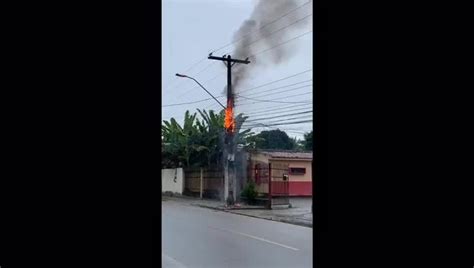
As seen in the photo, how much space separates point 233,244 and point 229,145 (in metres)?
6.42

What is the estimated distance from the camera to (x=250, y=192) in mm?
13141

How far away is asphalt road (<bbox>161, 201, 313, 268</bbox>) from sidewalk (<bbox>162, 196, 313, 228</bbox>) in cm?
49

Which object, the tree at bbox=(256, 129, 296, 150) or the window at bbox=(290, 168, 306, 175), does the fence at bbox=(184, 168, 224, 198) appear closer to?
the tree at bbox=(256, 129, 296, 150)

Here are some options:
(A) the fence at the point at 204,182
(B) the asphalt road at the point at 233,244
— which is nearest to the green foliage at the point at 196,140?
(A) the fence at the point at 204,182

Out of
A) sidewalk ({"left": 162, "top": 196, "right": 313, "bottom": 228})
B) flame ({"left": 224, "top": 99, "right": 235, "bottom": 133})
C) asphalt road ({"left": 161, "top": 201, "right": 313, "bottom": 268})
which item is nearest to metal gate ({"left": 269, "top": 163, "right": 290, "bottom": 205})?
sidewalk ({"left": 162, "top": 196, "right": 313, "bottom": 228})

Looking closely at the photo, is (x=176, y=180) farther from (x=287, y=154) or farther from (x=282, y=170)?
(x=282, y=170)

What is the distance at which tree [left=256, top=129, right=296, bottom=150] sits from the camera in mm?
15136

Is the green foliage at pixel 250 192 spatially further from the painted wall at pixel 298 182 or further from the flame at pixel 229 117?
the painted wall at pixel 298 182

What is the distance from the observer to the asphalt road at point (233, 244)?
5.02 m
